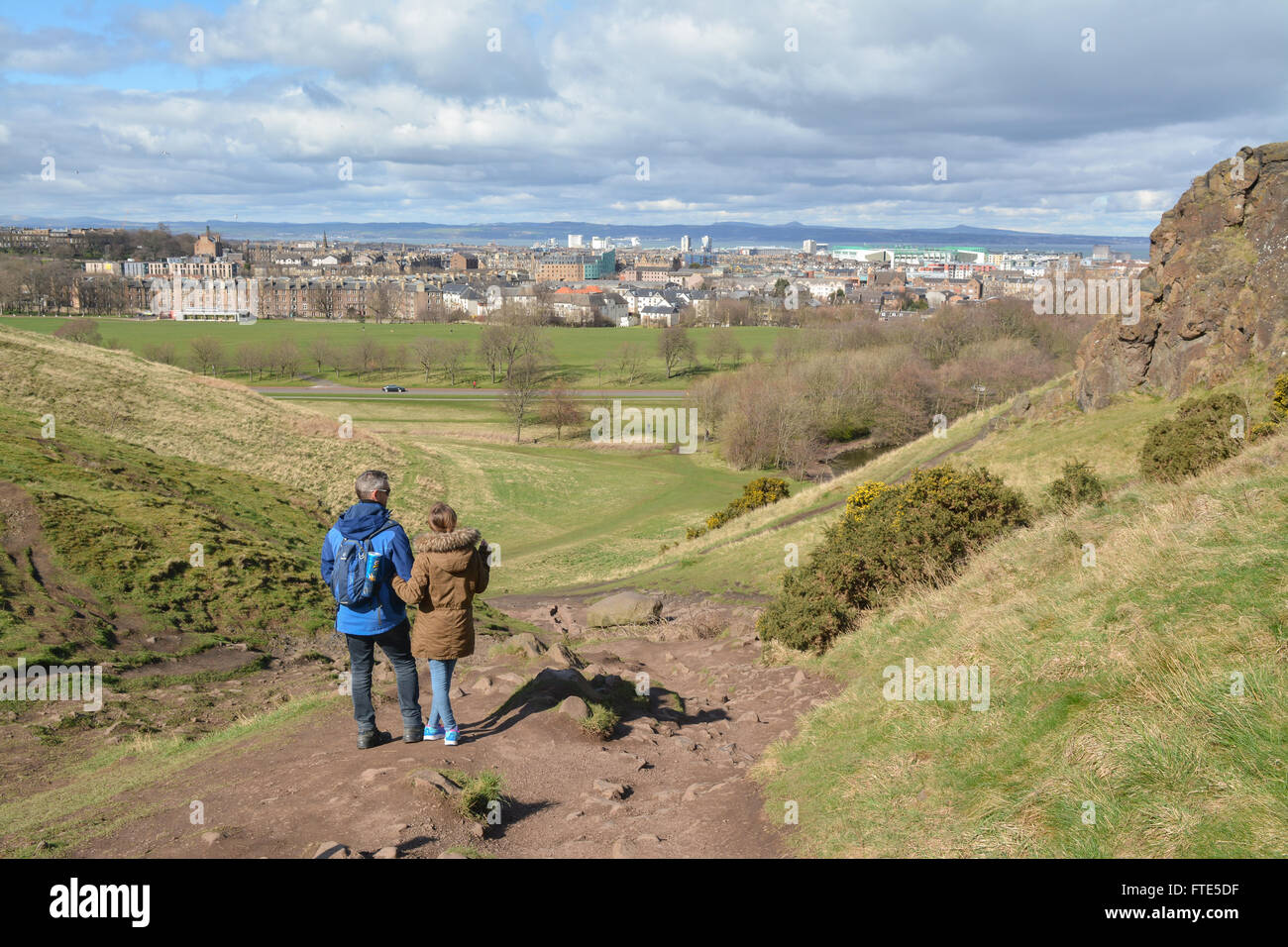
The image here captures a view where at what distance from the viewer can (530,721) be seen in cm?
962

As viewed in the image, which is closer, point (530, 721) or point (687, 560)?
point (530, 721)

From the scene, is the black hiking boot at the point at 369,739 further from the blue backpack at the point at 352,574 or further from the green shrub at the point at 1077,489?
the green shrub at the point at 1077,489

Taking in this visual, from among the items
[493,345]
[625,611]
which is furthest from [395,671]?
[493,345]

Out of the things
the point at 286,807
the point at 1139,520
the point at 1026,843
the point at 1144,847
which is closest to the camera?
the point at 1144,847

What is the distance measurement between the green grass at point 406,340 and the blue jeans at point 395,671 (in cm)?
10347

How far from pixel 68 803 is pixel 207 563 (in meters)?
11.3

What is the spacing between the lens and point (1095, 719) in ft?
22.3

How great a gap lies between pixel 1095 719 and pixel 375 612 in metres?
6.54

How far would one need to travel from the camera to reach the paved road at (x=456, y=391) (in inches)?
3986

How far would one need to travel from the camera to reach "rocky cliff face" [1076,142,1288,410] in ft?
90.8

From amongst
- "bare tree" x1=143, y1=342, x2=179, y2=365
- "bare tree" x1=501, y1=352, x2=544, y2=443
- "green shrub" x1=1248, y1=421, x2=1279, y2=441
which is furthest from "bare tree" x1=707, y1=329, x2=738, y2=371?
"green shrub" x1=1248, y1=421, x2=1279, y2=441

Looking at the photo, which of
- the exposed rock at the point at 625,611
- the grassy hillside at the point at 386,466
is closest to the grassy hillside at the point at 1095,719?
the exposed rock at the point at 625,611
